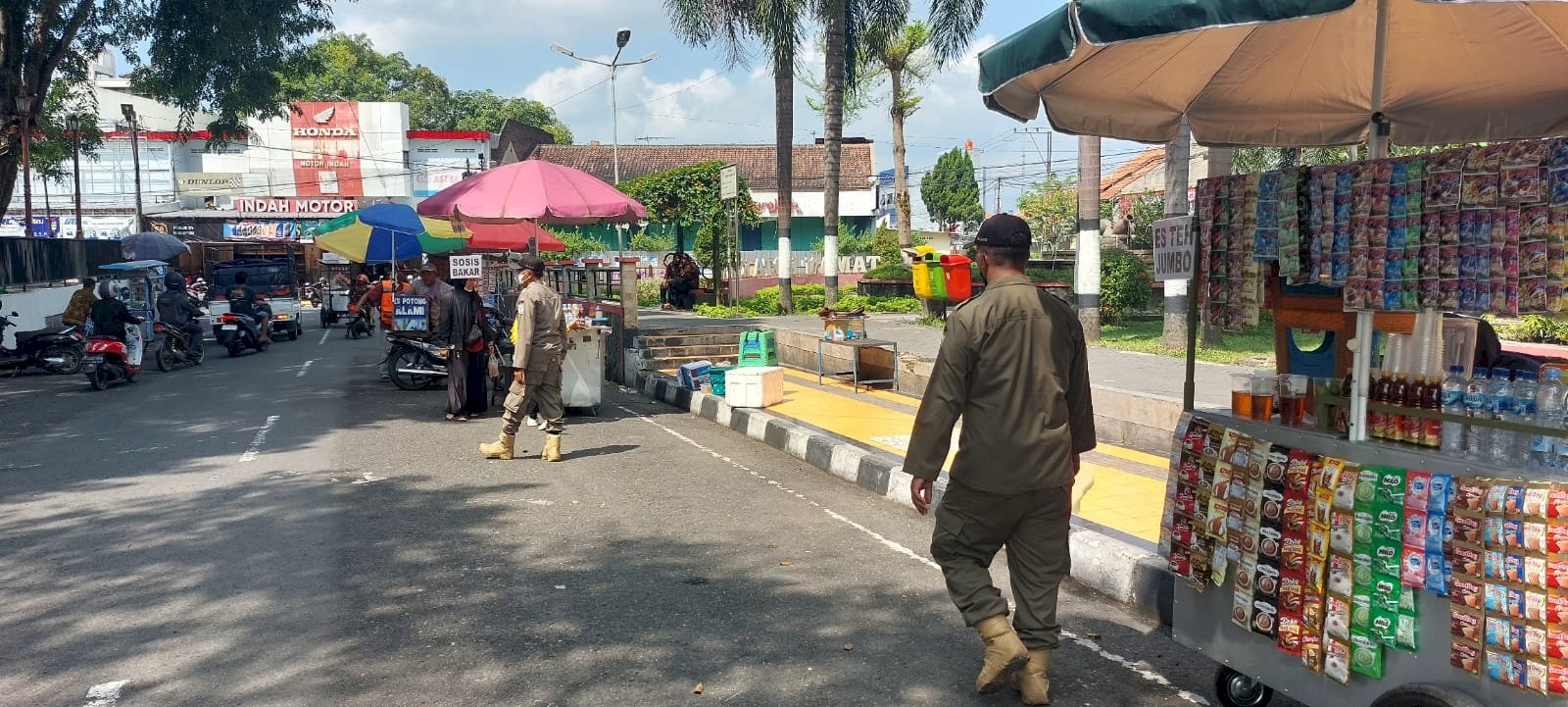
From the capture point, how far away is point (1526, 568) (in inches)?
115

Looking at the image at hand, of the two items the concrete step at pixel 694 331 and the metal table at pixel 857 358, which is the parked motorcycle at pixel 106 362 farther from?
the metal table at pixel 857 358

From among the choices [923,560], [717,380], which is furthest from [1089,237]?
[923,560]

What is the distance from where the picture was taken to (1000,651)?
13.0ft

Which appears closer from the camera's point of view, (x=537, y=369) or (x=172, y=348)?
(x=537, y=369)

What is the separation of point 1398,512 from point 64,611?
5464mm

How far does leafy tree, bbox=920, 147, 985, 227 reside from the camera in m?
60.1

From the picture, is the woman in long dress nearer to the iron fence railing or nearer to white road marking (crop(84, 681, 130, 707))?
white road marking (crop(84, 681, 130, 707))

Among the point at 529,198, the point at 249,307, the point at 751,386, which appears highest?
the point at 529,198

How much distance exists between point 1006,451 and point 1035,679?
0.84 meters

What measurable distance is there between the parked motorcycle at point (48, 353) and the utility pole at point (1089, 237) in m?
14.3

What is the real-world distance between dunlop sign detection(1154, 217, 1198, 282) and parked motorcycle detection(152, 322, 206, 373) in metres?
16.2

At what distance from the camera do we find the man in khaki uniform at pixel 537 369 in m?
8.97

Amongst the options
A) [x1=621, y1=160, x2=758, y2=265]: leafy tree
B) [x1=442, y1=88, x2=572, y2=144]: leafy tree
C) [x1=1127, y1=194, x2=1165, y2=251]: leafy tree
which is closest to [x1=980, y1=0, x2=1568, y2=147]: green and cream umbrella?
[x1=1127, y1=194, x2=1165, y2=251]: leafy tree

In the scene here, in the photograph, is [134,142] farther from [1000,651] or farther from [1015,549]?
[1000,651]
